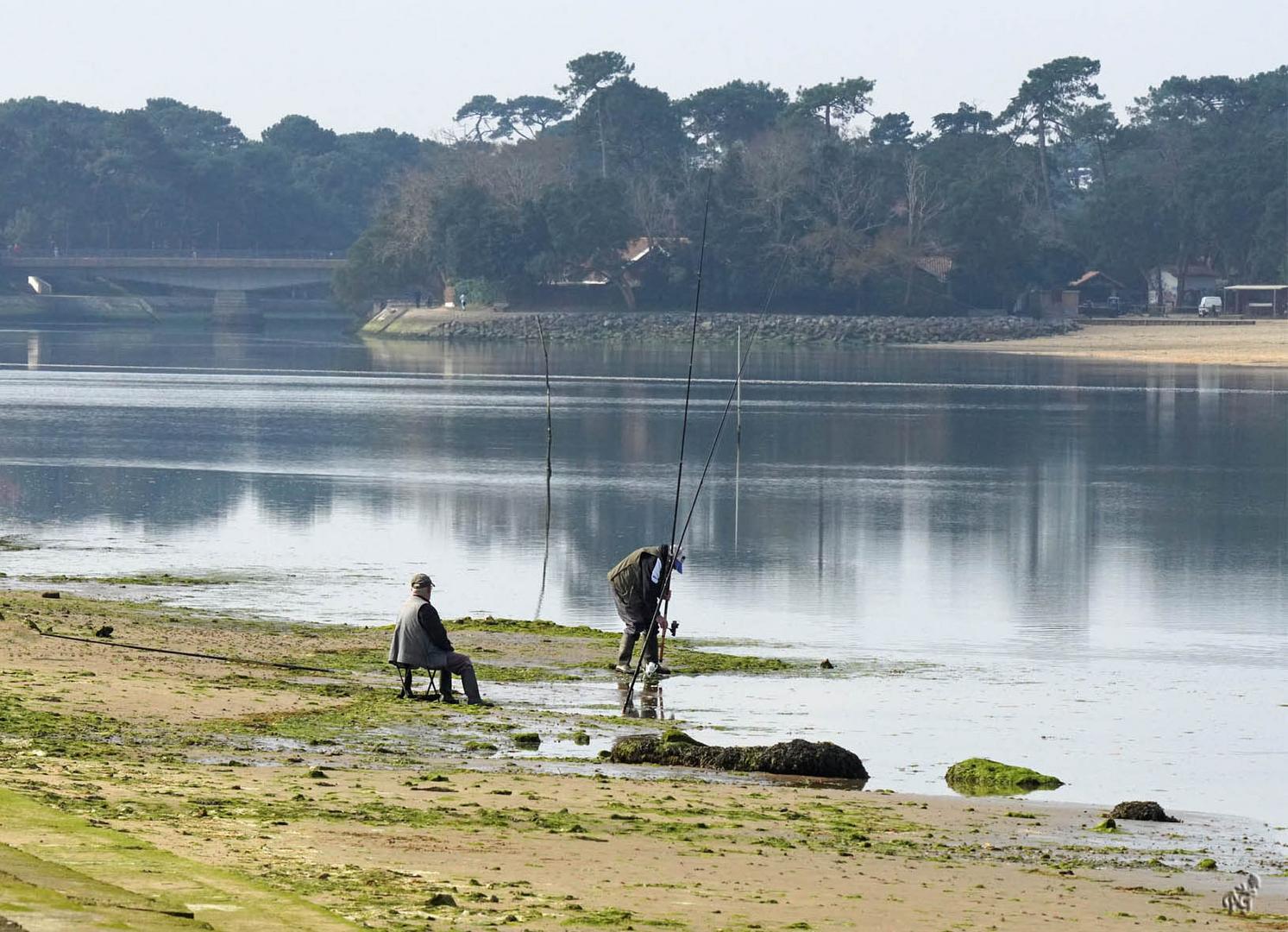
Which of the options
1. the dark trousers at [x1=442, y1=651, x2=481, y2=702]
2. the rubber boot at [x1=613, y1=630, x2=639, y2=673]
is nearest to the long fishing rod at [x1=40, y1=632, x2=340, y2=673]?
the dark trousers at [x1=442, y1=651, x2=481, y2=702]

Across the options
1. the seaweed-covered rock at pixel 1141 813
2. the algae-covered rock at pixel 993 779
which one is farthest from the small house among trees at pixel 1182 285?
the seaweed-covered rock at pixel 1141 813

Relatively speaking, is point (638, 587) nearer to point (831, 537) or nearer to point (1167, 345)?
point (831, 537)

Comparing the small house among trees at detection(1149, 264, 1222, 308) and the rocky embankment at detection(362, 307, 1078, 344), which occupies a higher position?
the small house among trees at detection(1149, 264, 1222, 308)

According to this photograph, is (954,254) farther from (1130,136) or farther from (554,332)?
(1130,136)

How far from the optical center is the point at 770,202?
134625 mm

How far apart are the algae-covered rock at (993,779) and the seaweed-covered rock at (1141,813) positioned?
1.01m

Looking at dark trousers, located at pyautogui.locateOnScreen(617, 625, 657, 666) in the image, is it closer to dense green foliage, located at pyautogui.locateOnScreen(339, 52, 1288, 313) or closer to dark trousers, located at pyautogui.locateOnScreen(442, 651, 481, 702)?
dark trousers, located at pyautogui.locateOnScreen(442, 651, 481, 702)

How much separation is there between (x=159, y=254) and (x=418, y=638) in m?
162

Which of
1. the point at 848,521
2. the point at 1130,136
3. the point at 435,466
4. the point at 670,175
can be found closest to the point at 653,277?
the point at 670,175

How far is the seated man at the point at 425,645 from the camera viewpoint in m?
16.2

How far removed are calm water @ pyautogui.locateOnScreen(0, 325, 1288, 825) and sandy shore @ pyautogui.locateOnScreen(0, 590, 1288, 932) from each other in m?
1.72

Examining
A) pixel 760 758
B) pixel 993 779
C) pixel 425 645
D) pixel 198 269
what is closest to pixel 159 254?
pixel 198 269

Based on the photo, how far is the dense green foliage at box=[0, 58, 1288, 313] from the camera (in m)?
135

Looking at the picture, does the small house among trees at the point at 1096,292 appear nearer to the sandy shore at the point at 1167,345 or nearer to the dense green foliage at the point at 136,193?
the sandy shore at the point at 1167,345
